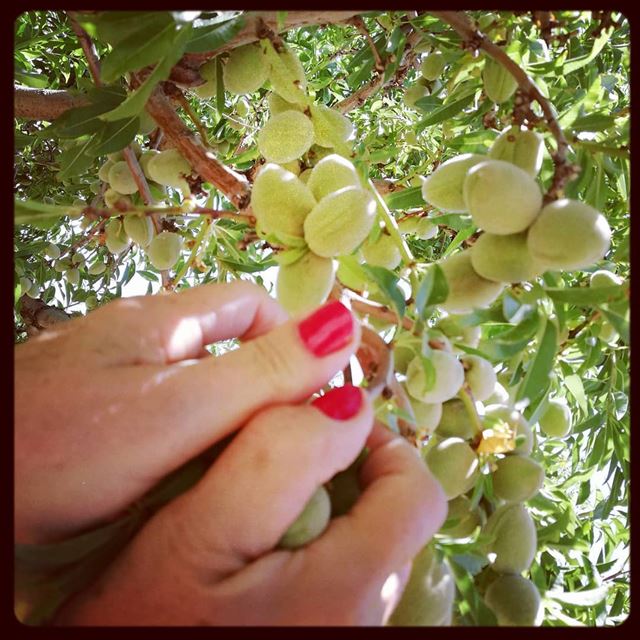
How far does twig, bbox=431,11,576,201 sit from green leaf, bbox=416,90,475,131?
0.28 meters

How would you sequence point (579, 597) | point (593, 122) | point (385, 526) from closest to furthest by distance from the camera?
point (385, 526) → point (579, 597) → point (593, 122)

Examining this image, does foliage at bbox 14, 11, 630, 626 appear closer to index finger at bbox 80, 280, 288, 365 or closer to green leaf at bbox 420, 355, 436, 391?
green leaf at bbox 420, 355, 436, 391

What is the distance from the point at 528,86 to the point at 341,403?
0.98 metres

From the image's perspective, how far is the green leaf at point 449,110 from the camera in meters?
1.99

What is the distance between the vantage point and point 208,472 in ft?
3.09

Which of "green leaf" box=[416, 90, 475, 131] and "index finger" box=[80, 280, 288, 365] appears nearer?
"index finger" box=[80, 280, 288, 365]

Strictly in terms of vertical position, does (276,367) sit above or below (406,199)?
above

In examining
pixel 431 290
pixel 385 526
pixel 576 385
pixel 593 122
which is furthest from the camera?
pixel 576 385

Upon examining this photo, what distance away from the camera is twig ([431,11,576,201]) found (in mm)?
1405

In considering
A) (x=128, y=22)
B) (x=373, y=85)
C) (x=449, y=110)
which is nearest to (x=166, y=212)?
(x=128, y=22)

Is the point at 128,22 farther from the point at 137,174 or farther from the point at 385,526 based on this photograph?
the point at 385,526

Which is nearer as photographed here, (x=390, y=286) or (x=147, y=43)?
(x=390, y=286)

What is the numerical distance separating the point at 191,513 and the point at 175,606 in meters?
0.12

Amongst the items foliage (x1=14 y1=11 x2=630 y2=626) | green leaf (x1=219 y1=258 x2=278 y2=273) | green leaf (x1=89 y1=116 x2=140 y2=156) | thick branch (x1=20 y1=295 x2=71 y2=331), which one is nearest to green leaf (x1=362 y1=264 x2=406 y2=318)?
foliage (x1=14 y1=11 x2=630 y2=626)
